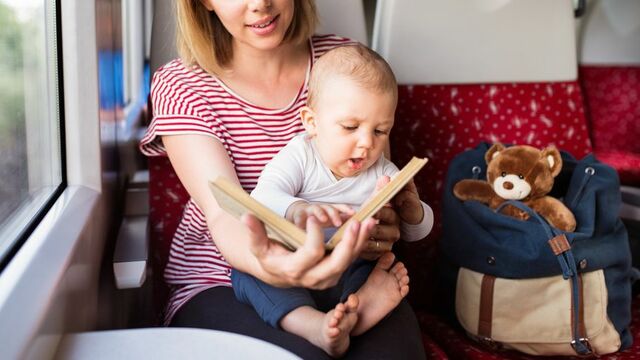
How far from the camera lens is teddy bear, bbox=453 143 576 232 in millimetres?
Answer: 1746

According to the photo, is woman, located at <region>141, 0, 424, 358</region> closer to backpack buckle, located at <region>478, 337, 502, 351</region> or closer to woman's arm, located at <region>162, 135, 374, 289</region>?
woman's arm, located at <region>162, 135, 374, 289</region>

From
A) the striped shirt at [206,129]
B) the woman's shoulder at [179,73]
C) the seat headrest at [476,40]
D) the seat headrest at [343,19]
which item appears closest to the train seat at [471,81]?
the seat headrest at [476,40]

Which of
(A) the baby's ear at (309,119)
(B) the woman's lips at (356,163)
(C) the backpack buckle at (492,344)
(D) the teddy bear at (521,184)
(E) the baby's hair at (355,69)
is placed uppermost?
(E) the baby's hair at (355,69)

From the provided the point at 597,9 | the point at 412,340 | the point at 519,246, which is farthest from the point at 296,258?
the point at 597,9

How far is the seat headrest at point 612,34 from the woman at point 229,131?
4.61 feet

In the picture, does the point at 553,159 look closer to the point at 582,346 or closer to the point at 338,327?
the point at 582,346

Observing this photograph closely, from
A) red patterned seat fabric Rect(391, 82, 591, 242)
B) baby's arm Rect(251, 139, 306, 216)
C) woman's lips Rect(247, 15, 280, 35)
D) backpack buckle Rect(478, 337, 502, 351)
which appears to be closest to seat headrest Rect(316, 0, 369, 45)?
red patterned seat fabric Rect(391, 82, 591, 242)

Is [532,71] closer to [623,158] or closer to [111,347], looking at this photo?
[623,158]

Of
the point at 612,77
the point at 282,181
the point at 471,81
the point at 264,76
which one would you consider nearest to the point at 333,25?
the point at 264,76

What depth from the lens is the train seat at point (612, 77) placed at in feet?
8.70

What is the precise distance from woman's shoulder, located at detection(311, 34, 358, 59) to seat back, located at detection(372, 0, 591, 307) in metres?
0.30

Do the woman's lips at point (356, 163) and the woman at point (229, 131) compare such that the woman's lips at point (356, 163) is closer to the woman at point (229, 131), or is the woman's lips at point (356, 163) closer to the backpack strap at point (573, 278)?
the woman at point (229, 131)

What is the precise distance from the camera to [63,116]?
146 centimetres

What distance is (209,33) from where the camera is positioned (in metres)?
1.56
